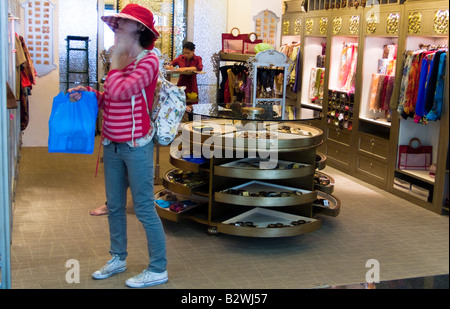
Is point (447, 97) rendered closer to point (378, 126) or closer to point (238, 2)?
point (378, 126)

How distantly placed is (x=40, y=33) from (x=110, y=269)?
19.3 feet

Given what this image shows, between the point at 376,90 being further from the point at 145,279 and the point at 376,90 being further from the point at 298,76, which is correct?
the point at 145,279

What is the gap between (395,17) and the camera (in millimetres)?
6574

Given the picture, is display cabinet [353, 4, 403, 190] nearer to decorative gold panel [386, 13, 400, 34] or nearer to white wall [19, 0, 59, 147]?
decorative gold panel [386, 13, 400, 34]

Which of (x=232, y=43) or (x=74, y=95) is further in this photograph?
(x=232, y=43)

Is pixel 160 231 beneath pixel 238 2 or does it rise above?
beneath

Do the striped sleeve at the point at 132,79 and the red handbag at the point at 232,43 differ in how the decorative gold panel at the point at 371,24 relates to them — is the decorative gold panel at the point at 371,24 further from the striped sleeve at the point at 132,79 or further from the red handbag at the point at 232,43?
the striped sleeve at the point at 132,79

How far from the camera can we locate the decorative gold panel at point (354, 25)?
737 centimetres

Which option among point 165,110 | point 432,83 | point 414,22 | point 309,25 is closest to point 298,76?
point 309,25

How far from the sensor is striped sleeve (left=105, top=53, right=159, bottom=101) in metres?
3.23

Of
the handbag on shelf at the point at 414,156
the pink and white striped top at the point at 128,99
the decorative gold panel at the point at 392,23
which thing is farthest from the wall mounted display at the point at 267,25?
the pink and white striped top at the point at 128,99

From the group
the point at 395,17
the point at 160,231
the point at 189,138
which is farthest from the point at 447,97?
the point at 395,17

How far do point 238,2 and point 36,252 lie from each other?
21.0 ft

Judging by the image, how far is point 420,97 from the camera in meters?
6.02
